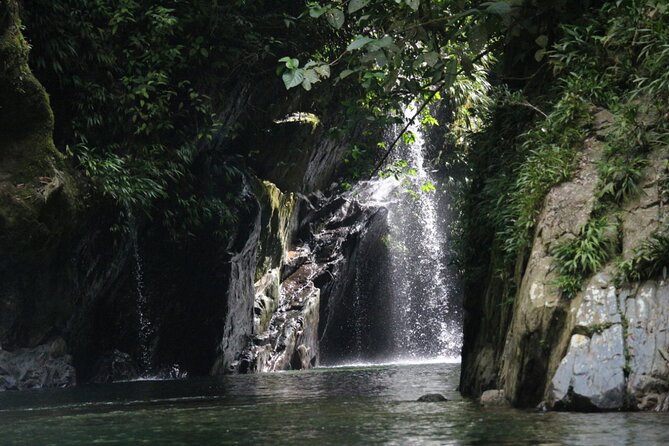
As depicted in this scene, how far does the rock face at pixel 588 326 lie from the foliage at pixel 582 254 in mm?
69

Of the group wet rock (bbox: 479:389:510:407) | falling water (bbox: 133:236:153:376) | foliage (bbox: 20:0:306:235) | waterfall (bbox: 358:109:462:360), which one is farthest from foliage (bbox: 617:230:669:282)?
waterfall (bbox: 358:109:462:360)

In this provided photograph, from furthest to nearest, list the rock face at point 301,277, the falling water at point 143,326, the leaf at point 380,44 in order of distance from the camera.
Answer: the rock face at point 301,277 → the falling water at point 143,326 → the leaf at point 380,44

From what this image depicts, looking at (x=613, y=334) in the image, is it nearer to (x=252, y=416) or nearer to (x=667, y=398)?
(x=667, y=398)

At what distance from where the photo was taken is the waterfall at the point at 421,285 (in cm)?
2720

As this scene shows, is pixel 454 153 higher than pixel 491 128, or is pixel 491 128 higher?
pixel 454 153

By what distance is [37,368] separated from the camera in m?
13.8

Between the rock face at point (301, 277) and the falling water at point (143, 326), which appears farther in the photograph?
the rock face at point (301, 277)

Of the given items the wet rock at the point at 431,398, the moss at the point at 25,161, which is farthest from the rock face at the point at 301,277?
the wet rock at the point at 431,398

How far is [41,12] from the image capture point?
1277 centimetres

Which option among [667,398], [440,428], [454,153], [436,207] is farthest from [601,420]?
[436,207]

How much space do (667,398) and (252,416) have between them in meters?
3.21

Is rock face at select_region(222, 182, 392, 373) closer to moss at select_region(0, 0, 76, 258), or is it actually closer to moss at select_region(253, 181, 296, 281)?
moss at select_region(253, 181, 296, 281)

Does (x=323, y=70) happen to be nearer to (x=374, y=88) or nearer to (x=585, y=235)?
(x=374, y=88)

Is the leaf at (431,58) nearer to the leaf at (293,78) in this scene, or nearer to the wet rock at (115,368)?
→ the leaf at (293,78)
